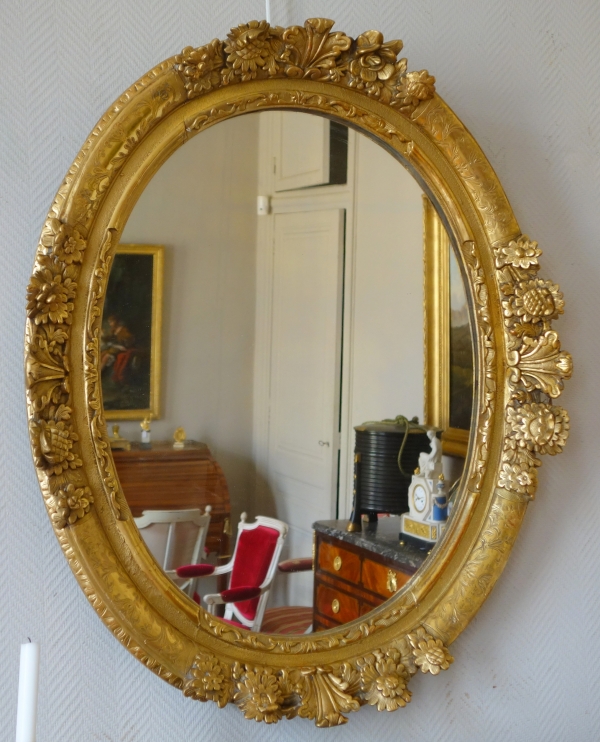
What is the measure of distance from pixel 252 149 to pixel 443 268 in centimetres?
37

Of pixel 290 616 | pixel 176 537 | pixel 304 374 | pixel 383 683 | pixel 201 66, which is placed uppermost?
pixel 201 66

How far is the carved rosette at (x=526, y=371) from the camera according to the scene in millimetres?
1343

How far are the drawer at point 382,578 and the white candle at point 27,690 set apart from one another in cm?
54

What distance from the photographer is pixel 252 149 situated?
3.96 ft

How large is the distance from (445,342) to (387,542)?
34 cm

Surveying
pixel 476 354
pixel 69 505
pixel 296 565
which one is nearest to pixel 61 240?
pixel 69 505

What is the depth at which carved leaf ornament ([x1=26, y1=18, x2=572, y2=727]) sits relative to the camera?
1.09m

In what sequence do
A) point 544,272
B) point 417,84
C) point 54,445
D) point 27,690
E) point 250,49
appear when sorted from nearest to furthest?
point 27,690
point 54,445
point 250,49
point 417,84
point 544,272

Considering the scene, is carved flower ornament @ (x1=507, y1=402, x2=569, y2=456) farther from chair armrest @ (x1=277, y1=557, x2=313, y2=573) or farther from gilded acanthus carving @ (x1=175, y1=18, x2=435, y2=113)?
gilded acanthus carving @ (x1=175, y1=18, x2=435, y2=113)

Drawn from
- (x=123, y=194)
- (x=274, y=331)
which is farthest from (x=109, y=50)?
(x=274, y=331)

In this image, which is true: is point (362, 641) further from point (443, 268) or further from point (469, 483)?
point (443, 268)

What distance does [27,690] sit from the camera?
0.89 metres

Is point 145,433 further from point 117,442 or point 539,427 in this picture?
point 539,427

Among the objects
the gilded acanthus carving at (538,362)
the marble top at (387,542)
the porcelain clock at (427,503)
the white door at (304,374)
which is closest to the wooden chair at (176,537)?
the white door at (304,374)
